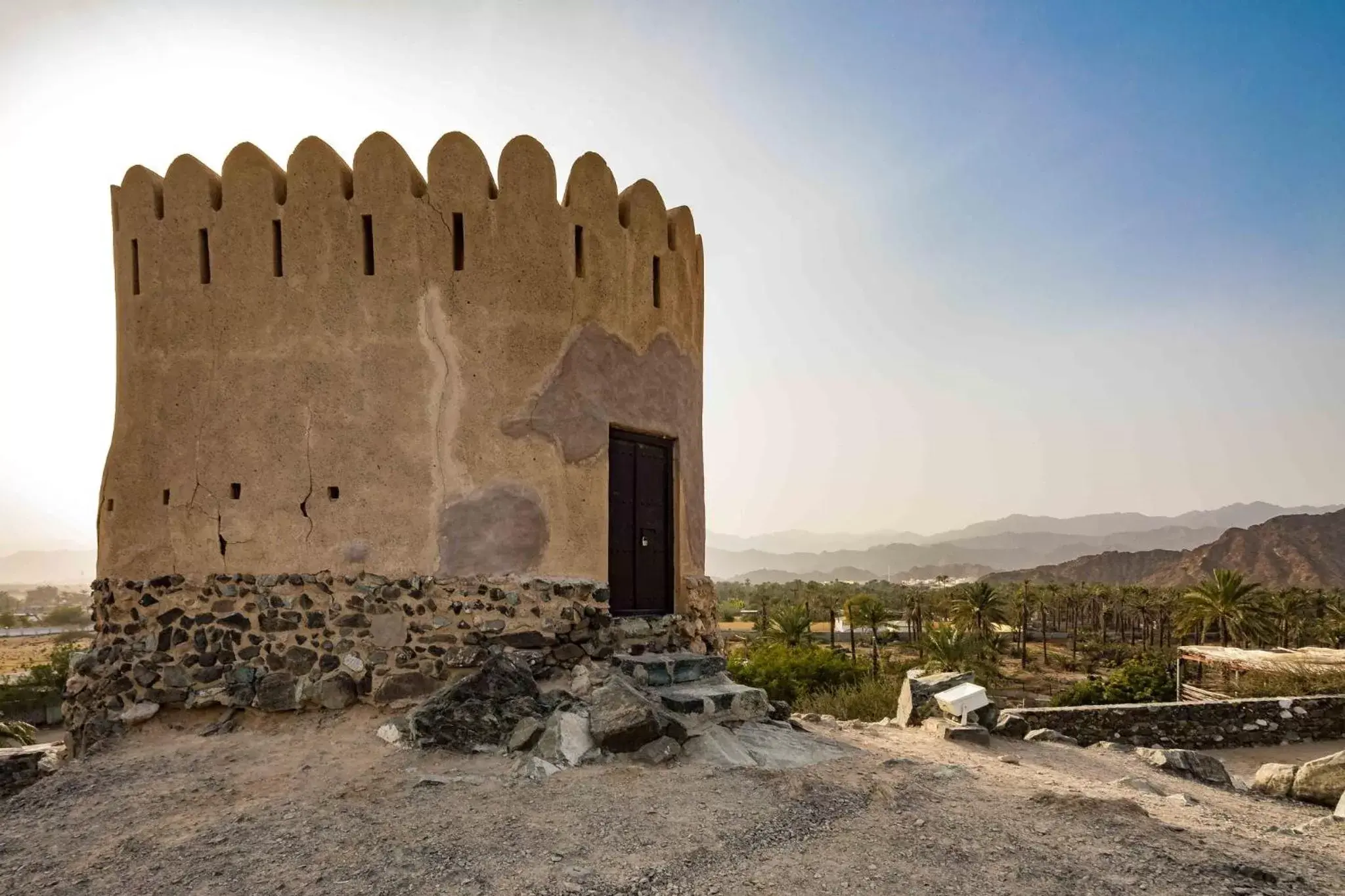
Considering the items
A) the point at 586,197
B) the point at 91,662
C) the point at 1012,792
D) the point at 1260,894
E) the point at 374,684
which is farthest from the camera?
the point at 586,197

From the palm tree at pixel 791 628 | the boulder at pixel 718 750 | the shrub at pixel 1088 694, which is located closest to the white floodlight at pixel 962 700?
the boulder at pixel 718 750

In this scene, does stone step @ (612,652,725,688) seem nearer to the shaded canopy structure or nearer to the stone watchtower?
the stone watchtower

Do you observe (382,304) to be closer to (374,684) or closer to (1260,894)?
(374,684)

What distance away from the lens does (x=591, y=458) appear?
742cm

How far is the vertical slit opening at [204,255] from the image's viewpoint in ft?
24.7

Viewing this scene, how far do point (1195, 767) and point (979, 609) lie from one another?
30.6 metres

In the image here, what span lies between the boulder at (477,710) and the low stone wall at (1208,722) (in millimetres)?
7202

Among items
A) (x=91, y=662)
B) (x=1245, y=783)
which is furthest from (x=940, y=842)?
(x=91, y=662)

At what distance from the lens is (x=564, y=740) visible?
5.55m

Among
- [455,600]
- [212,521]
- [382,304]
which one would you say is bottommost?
[455,600]

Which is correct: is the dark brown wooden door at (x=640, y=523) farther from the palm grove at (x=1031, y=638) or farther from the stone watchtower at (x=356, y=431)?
the palm grove at (x=1031, y=638)

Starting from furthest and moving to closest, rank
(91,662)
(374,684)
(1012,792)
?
(91,662), (374,684), (1012,792)

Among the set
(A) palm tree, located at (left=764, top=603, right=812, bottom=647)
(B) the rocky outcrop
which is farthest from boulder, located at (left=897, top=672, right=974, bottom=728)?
(A) palm tree, located at (left=764, top=603, right=812, bottom=647)

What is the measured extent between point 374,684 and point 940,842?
4.75 metres
